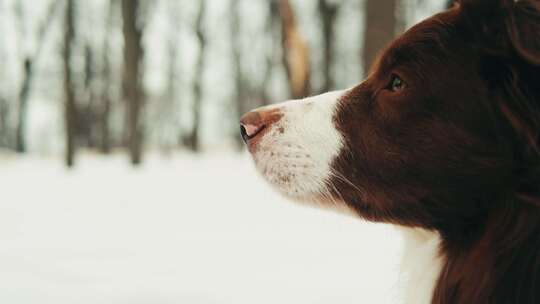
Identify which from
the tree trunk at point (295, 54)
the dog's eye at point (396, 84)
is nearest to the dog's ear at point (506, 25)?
the dog's eye at point (396, 84)

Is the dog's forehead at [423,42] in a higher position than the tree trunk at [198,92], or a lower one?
higher

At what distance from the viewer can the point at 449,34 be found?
2.14 m

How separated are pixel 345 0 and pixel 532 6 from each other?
20.3 m

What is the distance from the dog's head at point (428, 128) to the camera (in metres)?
1.90

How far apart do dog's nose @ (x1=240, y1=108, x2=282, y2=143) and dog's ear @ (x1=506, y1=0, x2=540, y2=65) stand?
1.02 meters

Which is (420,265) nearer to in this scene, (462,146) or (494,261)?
(494,261)

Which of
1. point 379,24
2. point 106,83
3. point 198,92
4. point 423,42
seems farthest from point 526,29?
point 106,83

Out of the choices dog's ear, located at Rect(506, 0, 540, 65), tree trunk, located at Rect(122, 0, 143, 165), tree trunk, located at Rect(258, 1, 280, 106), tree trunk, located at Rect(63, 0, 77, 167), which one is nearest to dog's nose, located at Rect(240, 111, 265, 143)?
dog's ear, located at Rect(506, 0, 540, 65)

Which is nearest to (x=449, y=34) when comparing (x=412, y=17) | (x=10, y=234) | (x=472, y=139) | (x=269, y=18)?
(x=472, y=139)

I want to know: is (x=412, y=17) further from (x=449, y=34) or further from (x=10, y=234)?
(x=449, y=34)

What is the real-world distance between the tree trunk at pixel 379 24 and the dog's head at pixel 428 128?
17.5 feet

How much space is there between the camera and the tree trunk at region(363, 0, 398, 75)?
7508mm

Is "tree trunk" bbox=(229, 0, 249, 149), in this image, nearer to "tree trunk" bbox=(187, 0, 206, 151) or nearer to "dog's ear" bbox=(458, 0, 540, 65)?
"tree trunk" bbox=(187, 0, 206, 151)

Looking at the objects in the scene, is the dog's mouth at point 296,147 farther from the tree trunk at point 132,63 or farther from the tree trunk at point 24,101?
the tree trunk at point 24,101
